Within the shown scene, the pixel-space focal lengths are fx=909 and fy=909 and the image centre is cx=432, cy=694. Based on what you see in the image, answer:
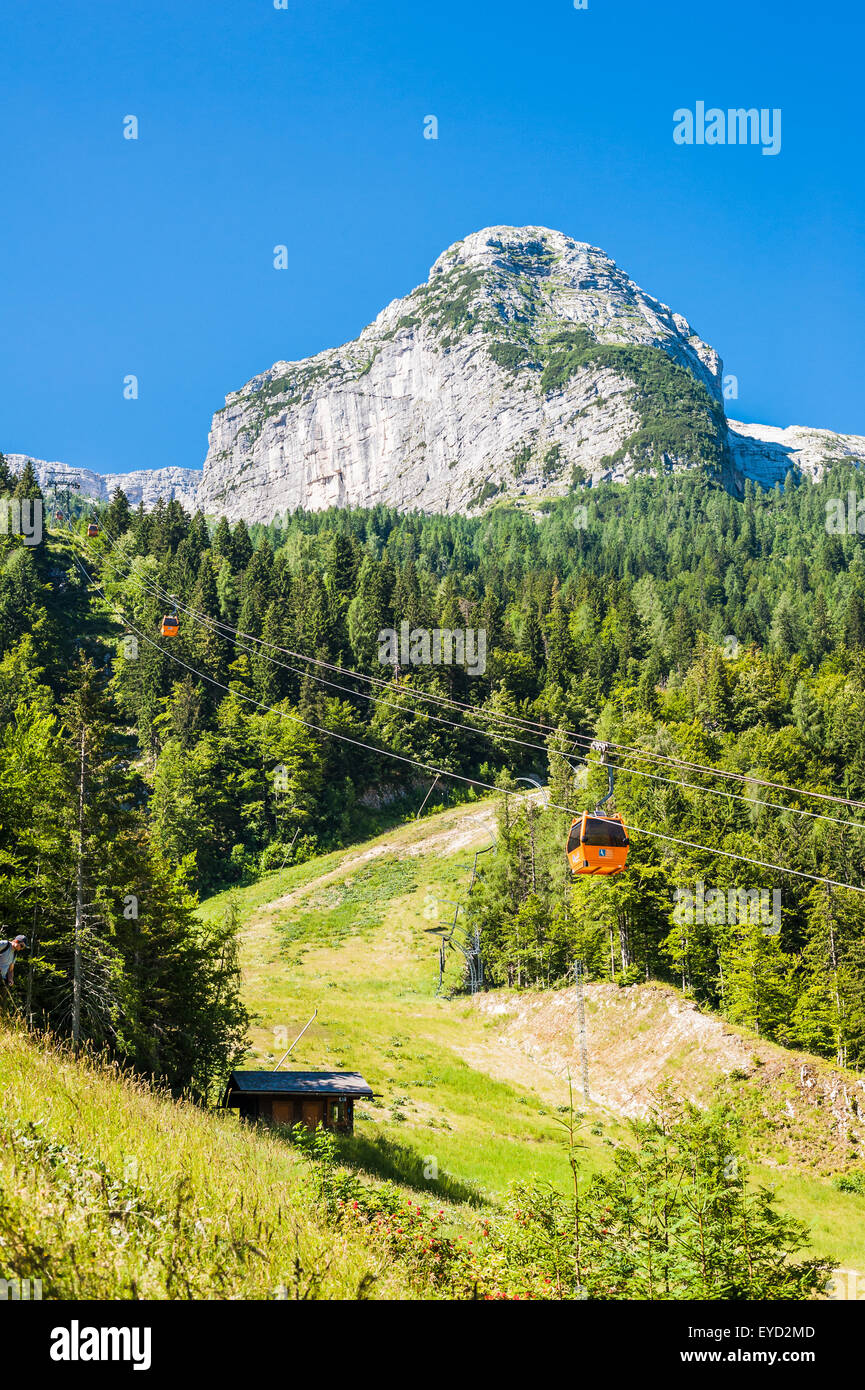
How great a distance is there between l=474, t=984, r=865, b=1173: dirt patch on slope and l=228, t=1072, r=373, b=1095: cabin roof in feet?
52.2

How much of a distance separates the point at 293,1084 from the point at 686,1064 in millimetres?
22364

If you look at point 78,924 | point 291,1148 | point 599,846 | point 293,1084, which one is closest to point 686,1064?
point 293,1084

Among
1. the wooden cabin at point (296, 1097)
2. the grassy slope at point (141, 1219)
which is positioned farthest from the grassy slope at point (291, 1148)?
the wooden cabin at point (296, 1097)

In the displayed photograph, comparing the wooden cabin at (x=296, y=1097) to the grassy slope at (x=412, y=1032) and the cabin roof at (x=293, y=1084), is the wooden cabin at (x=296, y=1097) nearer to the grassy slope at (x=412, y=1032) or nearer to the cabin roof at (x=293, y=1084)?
the cabin roof at (x=293, y=1084)

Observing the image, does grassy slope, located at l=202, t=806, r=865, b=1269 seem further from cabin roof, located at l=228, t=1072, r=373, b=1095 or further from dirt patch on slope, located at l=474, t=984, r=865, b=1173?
cabin roof, located at l=228, t=1072, r=373, b=1095

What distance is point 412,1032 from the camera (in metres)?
50.8

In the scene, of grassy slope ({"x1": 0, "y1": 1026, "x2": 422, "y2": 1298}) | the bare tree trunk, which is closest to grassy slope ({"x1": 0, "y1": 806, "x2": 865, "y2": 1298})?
grassy slope ({"x1": 0, "y1": 1026, "x2": 422, "y2": 1298})

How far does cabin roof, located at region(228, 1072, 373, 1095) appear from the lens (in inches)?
1120

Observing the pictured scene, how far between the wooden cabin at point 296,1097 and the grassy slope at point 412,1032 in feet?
4.09

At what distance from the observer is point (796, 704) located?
93.8 m

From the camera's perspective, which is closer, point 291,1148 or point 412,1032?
point 291,1148

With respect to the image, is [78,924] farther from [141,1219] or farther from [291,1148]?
[141,1219]
